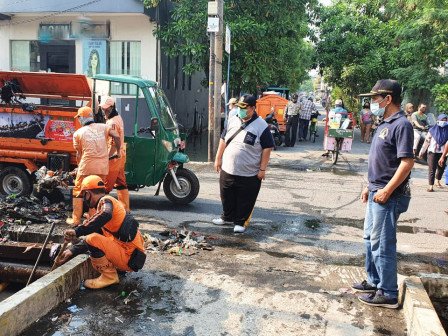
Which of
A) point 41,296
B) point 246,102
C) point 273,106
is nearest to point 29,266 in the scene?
point 41,296

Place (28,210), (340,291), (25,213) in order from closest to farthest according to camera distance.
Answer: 1. (340,291)
2. (25,213)
3. (28,210)

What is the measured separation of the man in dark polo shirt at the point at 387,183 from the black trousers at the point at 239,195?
239 cm

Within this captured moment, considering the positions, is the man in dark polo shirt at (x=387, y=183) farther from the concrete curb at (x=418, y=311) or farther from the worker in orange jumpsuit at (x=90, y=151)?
the worker in orange jumpsuit at (x=90, y=151)

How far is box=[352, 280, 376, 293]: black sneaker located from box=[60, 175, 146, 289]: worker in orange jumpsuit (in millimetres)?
2202

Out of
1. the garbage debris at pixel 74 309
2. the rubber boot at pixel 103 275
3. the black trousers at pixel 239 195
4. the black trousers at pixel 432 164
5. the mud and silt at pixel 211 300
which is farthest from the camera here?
the black trousers at pixel 432 164

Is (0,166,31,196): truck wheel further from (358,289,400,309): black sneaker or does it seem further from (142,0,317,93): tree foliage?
(142,0,317,93): tree foliage

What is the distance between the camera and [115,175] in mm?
6902

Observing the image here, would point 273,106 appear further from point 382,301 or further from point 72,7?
A: point 382,301

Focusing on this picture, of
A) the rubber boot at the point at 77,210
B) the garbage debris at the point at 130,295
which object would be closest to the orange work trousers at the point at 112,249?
the garbage debris at the point at 130,295

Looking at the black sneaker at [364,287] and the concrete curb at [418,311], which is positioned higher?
the concrete curb at [418,311]

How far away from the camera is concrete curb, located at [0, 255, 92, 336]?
3.62 metres

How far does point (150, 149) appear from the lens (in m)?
7.66

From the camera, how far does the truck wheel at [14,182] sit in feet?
26.1

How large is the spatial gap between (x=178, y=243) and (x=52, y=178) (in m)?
2.57
